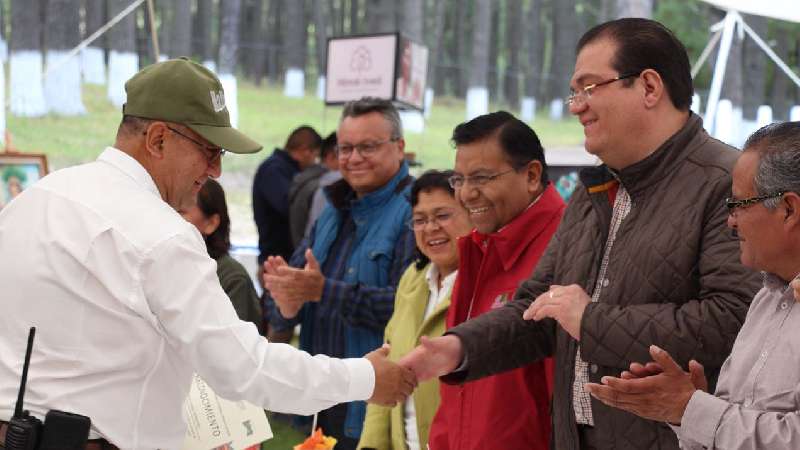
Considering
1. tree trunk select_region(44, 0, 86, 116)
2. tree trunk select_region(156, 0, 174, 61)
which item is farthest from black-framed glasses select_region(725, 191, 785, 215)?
tree trunk select_region(156, 0, 174, 61)

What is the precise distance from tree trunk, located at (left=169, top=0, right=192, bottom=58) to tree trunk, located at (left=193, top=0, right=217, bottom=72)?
0.74 feet

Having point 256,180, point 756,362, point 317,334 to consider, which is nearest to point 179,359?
point 756,362

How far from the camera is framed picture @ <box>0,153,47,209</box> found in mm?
6898

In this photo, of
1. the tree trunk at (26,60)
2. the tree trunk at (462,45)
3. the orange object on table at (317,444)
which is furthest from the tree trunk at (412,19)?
the orange object on table at (317,444)

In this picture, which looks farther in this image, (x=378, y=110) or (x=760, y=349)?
(x=378, y=110)

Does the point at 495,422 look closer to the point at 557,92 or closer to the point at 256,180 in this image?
the point at 256,180

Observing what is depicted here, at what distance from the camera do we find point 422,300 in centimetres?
367

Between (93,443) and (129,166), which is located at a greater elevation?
(129,166)

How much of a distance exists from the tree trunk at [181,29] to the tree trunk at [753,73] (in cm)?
→ 801

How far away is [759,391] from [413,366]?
1.16 metres

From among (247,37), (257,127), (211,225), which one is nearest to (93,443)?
(211,225)

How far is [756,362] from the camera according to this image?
204cm

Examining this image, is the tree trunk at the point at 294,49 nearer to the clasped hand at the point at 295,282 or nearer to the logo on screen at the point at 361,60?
the logo on screen at the point at 361,60

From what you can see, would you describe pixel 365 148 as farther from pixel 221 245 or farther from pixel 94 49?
pixel 94 49
